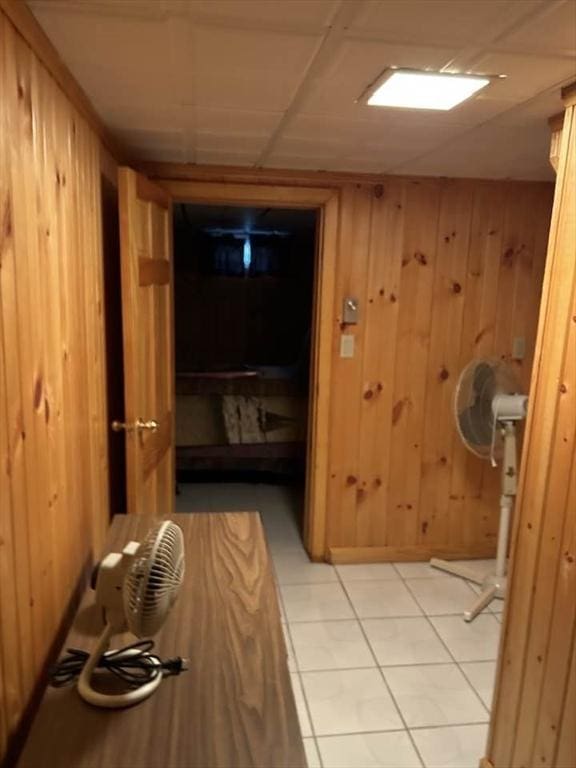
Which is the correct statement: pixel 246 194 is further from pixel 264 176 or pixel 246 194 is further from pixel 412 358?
pixel 412 358

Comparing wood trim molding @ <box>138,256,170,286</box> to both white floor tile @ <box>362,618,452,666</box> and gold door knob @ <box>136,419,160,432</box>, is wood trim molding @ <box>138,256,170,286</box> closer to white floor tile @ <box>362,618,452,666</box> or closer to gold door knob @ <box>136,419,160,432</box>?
gold door knob @ <box>136,419,160,432</box>

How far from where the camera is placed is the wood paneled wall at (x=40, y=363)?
107 cm

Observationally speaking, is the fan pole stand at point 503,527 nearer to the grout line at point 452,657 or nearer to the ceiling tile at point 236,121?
the grout line at point 452,657

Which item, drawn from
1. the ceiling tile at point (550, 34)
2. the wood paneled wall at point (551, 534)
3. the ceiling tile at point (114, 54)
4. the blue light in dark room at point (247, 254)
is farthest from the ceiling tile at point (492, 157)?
the blue light in dark room at point (247, 254)

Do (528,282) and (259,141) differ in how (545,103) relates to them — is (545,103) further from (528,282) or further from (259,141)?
(528,282)

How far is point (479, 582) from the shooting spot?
302 cm

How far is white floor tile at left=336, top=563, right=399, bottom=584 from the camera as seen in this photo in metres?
3.08

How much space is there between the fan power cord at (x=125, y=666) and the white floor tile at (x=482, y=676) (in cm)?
Answer: 159

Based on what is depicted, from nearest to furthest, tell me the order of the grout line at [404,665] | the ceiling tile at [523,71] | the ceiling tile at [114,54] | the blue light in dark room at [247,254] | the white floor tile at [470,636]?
the ceiling tile at [114,54]
the ceiling tile at [523,71]
the grout line at [404,665]
the white floor tile at [470,636]
the blue light in dark room at [247,254]

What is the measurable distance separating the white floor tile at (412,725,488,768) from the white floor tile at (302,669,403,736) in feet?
0.35

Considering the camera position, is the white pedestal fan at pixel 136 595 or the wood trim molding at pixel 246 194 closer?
the white pedestal fan at pixel 136 595

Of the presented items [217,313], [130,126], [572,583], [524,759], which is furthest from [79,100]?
[217,313]

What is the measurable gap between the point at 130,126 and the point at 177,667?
1722 mm

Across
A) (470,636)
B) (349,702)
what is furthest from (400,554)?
(349,702)
